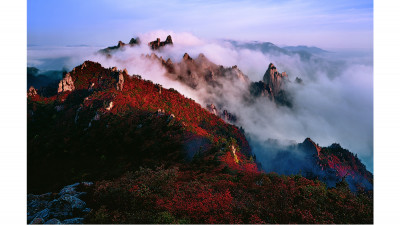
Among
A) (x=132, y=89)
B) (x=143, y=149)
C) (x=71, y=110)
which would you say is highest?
(x=132, y=89)

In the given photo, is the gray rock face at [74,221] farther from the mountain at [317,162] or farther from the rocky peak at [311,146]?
the rocky peak at [311,146]

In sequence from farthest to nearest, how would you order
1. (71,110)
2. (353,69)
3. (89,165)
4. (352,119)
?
1. (71,110)
2. (89,165)
3. (352,119)
4. (353,69)

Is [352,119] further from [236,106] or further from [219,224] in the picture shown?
[236,106]

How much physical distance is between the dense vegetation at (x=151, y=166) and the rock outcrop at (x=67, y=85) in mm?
1238

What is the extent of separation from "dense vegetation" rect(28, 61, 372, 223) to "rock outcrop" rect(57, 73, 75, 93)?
4.06ft

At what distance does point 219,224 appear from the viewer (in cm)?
1087

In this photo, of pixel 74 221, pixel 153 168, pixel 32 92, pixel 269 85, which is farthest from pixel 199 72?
pixel 74 221

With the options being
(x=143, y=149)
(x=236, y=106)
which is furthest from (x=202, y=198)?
(x=236, y=106)

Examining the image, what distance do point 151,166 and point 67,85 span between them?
3348 cm

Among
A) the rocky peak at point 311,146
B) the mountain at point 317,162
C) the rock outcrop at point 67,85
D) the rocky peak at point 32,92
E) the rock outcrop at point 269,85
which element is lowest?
the mountain at point 317,162

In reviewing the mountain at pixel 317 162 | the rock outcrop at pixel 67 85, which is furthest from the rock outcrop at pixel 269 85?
the rock outcrop at pixel 67 85

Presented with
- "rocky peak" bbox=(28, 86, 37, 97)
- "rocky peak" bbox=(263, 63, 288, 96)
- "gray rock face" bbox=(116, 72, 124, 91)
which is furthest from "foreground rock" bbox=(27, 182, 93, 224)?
"rocky peak" bbox=(263, 63, 288, 96)

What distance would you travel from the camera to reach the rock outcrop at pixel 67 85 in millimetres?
45750
